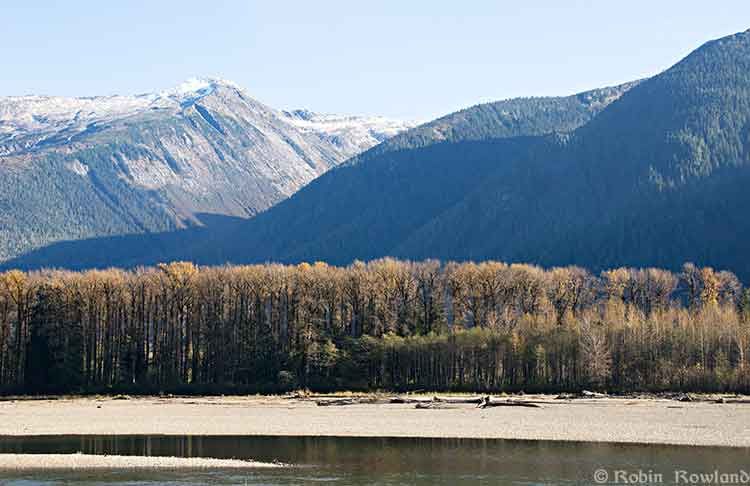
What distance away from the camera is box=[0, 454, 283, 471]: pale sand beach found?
63.8 meters

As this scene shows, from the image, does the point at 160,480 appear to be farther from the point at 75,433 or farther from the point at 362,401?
the point at 362,401

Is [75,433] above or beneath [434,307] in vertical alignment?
beneath

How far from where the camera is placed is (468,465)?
207 feet

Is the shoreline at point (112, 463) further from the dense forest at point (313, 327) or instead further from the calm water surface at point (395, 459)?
the dense forest at point (313, 327)

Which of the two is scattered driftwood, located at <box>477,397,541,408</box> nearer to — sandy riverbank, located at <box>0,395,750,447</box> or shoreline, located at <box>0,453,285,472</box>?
sandy riverbank, located at <box>0,395,750,447</box>

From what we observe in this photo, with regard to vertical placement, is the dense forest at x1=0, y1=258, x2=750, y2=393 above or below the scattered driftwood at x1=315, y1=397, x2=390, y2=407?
above

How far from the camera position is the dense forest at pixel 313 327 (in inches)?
4995

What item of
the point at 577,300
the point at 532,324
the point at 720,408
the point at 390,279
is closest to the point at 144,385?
the point at 390,279

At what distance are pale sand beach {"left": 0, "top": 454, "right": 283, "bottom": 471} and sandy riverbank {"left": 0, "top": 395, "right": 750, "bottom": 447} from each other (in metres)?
15.8

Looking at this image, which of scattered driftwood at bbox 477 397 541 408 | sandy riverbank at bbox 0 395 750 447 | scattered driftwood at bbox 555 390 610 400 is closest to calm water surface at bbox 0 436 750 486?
sandy riverbank at bbox 0 395 750 447

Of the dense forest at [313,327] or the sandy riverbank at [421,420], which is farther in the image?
the dense forest at [313,327]

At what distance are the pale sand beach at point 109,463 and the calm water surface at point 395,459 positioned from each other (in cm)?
222

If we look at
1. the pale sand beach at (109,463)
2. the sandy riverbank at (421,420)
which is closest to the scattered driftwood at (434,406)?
the sandy riverbank at (421,420)

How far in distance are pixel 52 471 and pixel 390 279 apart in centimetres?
8581
